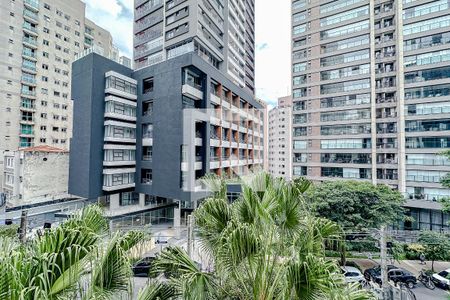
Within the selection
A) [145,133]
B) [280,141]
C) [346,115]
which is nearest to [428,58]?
[346,115]

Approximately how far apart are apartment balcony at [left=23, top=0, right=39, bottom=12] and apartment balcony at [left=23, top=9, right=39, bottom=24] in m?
0.59

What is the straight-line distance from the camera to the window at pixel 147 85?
27328 mm

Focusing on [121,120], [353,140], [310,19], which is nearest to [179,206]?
[121,120]

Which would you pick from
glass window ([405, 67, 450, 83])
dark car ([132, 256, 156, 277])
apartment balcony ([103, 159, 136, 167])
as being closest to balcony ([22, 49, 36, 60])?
apartment balcony ([103, 159, 136, 167])

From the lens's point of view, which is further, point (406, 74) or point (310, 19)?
point (310, 19)

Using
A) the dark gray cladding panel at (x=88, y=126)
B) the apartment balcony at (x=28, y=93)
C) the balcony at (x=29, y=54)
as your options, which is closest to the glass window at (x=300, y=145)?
the dark gray cladding panel at (x=88, y=126)

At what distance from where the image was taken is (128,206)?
27141 mm

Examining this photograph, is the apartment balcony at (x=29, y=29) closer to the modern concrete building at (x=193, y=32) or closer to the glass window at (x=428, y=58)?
the modern concrete building at (x=193, y=32)

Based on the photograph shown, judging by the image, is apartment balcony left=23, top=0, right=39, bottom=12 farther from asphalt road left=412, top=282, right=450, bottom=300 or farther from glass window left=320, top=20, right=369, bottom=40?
asphalt road left=412, top=282, right=450, bottom=300

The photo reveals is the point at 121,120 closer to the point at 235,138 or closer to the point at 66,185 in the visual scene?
the point at 66,185

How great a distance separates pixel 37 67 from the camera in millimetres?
39312

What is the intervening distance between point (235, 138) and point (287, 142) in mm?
47689

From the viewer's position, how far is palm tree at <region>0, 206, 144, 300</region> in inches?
92.6

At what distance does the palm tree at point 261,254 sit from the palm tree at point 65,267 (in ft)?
2.08
